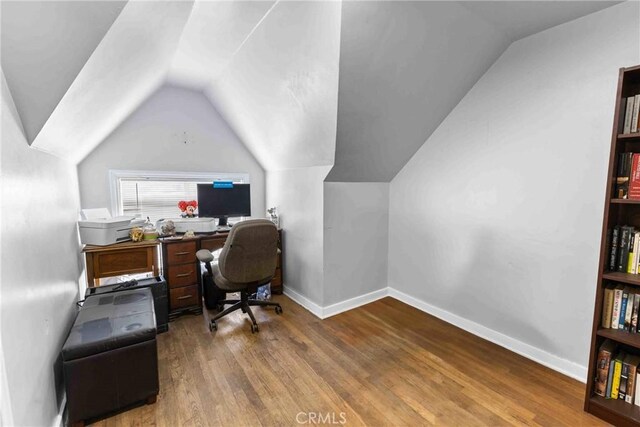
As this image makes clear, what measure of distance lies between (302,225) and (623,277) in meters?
2.38

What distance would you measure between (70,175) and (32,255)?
143 centimetres

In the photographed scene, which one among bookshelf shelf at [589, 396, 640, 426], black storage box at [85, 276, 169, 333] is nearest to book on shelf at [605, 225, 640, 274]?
bookshelf shelf at [589, 396, 640, 426]

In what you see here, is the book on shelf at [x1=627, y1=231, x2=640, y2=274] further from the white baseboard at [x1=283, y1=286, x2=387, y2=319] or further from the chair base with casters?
the chair base with casters

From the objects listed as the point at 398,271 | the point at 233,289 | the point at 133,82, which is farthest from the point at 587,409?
the point at 133,82

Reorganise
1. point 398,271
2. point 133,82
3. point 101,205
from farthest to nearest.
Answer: point 398,271 < point 101,205 < point 133,82

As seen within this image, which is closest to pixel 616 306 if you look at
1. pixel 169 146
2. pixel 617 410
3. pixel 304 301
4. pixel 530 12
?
pixel 617 410

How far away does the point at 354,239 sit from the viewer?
302cm

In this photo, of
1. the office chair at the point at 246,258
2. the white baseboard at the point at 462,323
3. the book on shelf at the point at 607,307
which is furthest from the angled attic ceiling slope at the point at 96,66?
the book on shelf at the point at 607,307

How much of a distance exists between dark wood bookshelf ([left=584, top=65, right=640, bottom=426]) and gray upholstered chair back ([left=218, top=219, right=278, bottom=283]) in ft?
7.28

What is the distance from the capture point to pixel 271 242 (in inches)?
102

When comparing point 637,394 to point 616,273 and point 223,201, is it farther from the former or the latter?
point 223,201

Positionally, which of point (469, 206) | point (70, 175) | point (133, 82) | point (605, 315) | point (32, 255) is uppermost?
point (133, 82)

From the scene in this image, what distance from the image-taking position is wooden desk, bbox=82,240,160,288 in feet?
7.71

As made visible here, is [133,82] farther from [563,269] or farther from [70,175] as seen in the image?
[563,269]
